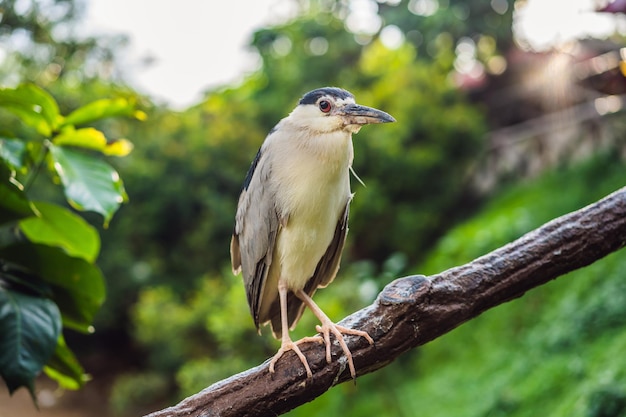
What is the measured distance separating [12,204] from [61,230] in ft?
1.02

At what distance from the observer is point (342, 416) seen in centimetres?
481

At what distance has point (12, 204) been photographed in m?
1.60

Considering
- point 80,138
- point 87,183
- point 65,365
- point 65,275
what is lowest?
point 65,365

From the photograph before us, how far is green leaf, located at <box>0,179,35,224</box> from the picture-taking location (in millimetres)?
1582

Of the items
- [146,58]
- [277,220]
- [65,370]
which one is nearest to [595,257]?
[277,220]

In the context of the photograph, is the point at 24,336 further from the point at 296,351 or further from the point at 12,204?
the point at 296,351

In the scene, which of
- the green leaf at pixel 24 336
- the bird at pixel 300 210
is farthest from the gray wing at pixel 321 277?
the green leaf at pixel 24 336

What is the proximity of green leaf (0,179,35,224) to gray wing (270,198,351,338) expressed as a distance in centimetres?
72

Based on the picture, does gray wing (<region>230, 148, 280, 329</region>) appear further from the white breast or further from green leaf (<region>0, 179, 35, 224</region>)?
green leaf (<region>0, 179, 35, 224</region>)

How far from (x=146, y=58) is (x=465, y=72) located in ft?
12.6

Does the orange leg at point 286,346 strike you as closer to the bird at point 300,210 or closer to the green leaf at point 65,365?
the bird at point 300,210

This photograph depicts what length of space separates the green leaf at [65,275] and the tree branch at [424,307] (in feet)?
1.69

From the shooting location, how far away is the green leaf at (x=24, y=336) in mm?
1489

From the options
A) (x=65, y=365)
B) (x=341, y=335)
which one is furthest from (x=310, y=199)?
(x=65, y=365)
